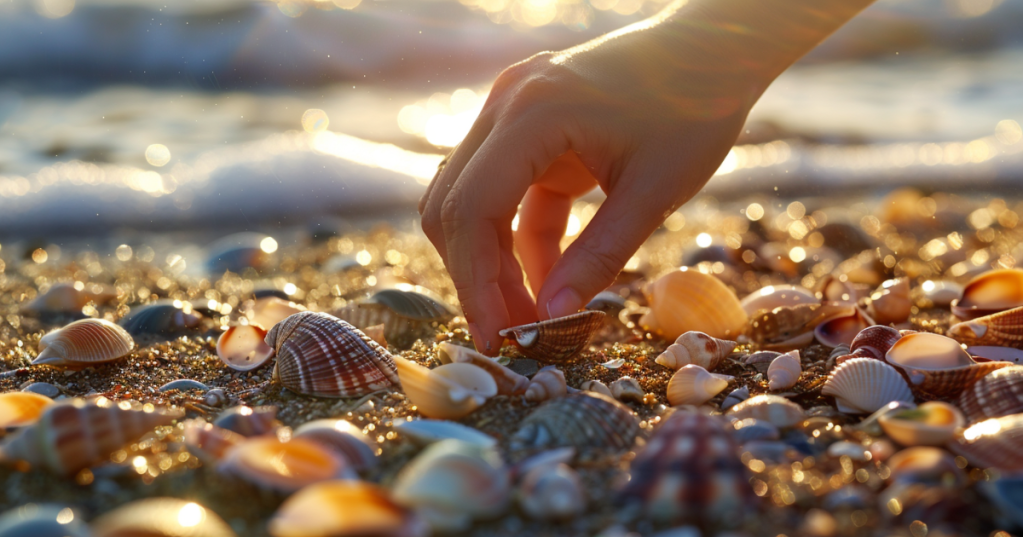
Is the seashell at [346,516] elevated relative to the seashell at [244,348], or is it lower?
elevated

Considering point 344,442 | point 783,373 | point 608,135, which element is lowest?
point 783,373

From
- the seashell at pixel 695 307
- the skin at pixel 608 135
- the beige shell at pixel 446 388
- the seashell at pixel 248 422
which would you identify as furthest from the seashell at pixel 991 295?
the seashell at pixel 248 422

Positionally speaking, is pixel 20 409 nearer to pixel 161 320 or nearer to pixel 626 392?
pixel 161 320

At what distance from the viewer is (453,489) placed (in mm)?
1295

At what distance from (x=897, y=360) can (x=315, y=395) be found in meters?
1.81

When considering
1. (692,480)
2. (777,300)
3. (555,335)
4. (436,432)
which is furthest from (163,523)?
(777,300)

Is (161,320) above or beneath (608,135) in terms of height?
beneath

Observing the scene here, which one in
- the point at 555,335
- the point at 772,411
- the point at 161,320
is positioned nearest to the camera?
the point at 772,411

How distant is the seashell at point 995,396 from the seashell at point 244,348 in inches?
88.6

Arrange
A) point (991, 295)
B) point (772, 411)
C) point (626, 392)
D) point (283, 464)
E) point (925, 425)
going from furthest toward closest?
point (991, 295)
point (626, 392)
point (772, 411)
point (925, 425)
point (283, 464)

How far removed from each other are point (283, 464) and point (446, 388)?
50 centimetres

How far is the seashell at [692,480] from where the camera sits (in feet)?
4.30

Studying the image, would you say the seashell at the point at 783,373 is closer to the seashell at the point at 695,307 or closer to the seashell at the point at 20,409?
the seashell at the point at 695,307

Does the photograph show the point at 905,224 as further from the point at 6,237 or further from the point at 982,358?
the point at 6,237
